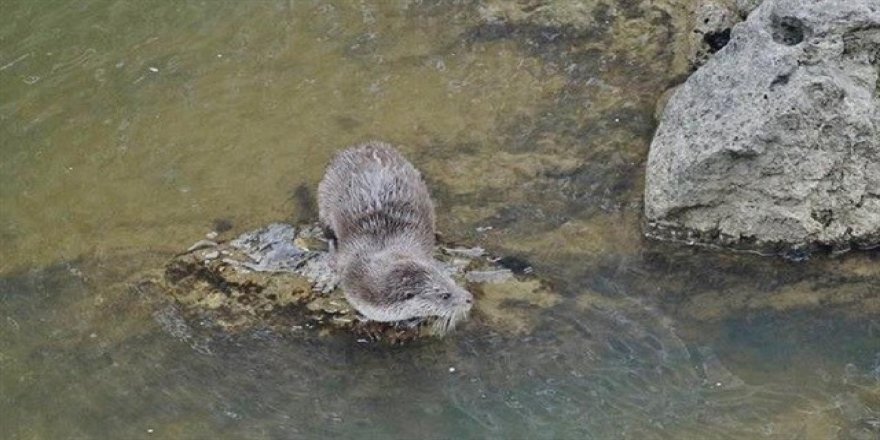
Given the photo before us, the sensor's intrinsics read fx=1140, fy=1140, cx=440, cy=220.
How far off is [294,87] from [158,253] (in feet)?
5.74

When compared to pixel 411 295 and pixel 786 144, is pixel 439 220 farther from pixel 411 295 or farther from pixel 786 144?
pixel 786 144

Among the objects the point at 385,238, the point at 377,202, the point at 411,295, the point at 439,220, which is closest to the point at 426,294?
the point at 411,295

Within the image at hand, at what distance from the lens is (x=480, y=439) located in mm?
5242

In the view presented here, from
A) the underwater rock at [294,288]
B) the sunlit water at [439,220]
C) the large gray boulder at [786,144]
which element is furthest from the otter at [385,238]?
the large gray boulder at [786,144]

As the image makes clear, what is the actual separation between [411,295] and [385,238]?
1.62ft

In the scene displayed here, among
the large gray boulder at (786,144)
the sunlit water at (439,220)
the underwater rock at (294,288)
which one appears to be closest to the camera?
the sunlit water at (439,220)

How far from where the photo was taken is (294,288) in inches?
240

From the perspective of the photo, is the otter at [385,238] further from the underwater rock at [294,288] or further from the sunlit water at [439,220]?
the sunlit water at [439,220]

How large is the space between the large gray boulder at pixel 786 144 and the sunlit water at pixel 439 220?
186mm

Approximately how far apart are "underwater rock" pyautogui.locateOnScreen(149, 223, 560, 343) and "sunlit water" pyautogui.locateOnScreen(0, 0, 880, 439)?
4.0 inches

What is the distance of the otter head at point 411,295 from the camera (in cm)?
569

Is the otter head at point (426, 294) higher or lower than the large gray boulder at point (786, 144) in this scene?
lower

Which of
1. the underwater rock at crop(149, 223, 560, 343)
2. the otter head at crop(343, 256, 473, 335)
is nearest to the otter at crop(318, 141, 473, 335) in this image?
the otter head at crop(343, 256, 473, 335)

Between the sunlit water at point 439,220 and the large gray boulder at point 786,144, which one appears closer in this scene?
the sunlit water at point 439,220
